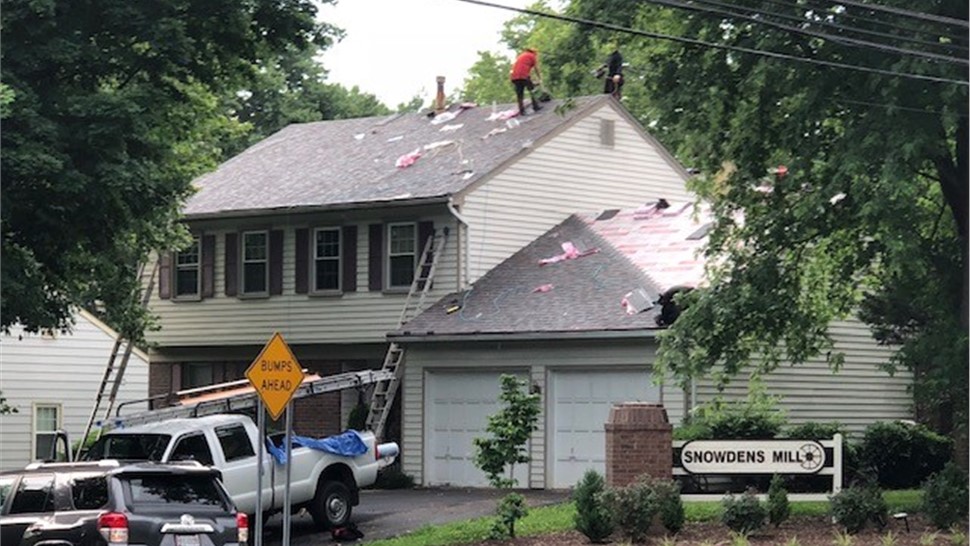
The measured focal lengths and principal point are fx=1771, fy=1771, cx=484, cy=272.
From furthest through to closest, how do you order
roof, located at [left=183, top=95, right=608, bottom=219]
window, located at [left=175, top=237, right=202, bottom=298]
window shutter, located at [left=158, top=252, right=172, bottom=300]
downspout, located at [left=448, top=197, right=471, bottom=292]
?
window shutter, located at [left=158, top=252, right=172, bottom=300]
window, located at [left=175, top=237, right=202, bottom=298]
roof, located at [left=183, top=95, right=608, bottom=219]
downspout, located at [left=448, top=197, right=471, bottom=292]

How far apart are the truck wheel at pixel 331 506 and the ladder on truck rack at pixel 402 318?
638cm

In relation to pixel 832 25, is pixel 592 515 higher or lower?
lower

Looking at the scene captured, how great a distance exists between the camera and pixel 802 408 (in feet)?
111

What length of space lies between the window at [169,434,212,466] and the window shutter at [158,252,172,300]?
15.6 meters

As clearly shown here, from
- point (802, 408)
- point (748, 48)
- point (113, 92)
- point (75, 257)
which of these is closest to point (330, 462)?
point (75, 257)

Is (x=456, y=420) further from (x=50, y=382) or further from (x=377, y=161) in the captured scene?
(x=50, y=382)

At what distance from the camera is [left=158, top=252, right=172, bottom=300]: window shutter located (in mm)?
39969

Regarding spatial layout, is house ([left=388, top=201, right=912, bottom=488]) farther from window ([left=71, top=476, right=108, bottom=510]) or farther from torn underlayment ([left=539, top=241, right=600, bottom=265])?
window ([left=71, top=476, right=108, bottom=510])

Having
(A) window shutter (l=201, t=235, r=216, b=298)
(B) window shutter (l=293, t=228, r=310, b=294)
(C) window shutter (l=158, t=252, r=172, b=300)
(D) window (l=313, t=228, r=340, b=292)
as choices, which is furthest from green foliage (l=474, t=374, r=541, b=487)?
(C) window shutter (l=158, t=252, r=172, b=300)

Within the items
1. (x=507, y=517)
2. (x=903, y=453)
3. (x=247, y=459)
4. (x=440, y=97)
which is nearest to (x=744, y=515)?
(x=507, y=517)

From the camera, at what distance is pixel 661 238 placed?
3469 cm

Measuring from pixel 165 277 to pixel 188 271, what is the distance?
2.07 feet

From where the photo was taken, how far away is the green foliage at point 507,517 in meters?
23.8

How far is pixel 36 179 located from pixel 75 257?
282cm
